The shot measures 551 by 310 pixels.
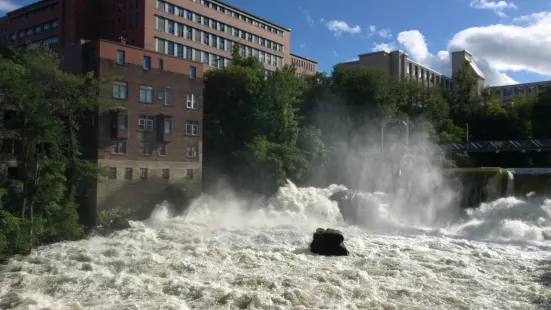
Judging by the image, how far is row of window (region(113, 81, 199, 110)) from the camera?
3628 centimetres

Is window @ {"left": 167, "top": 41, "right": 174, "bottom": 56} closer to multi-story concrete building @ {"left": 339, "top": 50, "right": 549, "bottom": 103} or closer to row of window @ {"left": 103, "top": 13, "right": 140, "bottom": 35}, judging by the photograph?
row of window @ {"left": 103, "top": 13, "right": 140, "bottom": 35}

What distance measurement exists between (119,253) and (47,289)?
594cm

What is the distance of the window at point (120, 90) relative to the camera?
36062 mm

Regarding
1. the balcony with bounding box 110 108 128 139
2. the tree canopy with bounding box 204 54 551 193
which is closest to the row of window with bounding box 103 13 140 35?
the tree canopy with bounding box 204 54 551 193

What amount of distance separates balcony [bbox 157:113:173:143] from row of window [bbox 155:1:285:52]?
2918cm

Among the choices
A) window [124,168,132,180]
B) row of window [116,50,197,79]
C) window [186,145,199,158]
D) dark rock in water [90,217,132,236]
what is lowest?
dark rock in water [90,217,132,236]

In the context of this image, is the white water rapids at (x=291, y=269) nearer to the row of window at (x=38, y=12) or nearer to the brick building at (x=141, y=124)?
the brick building at (x=141, y=124)

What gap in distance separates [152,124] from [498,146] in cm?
3697

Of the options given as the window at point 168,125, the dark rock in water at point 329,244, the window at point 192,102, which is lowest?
the dark rock in water at point 329,244

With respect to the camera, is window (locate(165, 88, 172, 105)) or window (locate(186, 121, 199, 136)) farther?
window (locate(186, 121, 199, 136))

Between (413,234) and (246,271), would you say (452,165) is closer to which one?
(413,234)

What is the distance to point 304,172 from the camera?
46.6 m

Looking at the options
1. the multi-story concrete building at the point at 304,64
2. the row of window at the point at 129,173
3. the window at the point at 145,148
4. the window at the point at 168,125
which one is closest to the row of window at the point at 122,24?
the window at the point at 168,125

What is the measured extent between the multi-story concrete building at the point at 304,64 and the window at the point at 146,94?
62.0m
